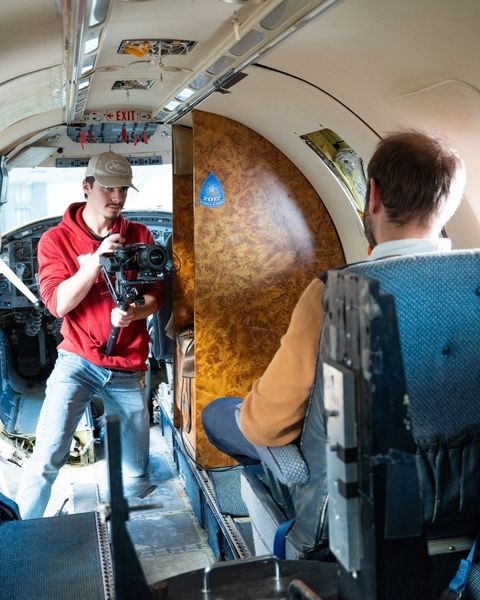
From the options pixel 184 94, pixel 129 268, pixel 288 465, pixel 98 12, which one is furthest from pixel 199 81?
pixel 288 465

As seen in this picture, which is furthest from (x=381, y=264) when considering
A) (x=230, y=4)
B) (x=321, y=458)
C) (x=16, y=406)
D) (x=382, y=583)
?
(x=16, y=406)

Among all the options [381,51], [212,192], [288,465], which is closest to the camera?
[288,465]

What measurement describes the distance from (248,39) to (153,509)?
7.55 feet

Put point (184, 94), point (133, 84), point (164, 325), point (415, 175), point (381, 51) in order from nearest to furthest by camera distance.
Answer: point (415, 175) → point (381, 51) → point (184, 94) → point (133, 84) → point (164, 325)

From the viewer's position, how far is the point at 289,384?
2240 millimetres

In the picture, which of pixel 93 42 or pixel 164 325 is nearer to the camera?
pixel 93 42

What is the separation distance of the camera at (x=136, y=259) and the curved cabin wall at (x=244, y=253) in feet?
2.13

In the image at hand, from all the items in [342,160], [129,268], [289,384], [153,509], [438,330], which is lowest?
[153,509]

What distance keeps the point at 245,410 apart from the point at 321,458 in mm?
346

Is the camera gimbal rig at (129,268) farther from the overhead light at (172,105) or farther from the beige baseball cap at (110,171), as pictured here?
the overhead light at (172,105)

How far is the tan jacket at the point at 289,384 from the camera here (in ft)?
7.13

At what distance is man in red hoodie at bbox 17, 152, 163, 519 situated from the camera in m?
4.30

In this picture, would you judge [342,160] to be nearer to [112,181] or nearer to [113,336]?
[112,181]

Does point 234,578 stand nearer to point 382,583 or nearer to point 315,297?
point 382,583
